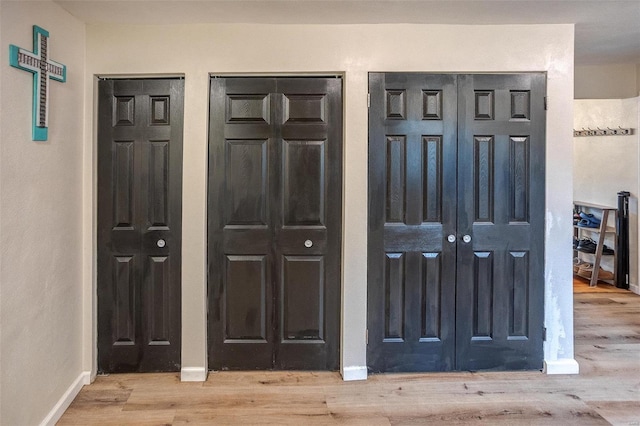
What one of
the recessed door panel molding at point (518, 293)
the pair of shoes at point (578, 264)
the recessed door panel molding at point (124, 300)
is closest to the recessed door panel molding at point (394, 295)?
the recessed door panel molding at point (518, 293)

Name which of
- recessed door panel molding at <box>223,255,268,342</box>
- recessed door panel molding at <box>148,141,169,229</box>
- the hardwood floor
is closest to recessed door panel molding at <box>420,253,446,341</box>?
the hardwood floor

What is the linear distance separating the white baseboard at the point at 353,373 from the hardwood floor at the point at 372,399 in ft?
0.13

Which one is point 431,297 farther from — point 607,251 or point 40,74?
point 607,251

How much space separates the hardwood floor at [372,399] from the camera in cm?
247

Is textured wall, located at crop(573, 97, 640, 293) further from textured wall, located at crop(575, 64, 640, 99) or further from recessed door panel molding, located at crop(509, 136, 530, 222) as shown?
recessed door panel molding, located at crop(509, 136, 530, 222)

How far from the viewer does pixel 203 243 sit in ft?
9.57

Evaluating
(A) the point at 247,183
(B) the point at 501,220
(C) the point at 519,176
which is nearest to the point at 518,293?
(B) the point at 501,220

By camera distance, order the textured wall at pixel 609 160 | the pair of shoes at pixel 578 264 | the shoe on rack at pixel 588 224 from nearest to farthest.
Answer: the textured wall at pixel 609 160 < the shoe on rack at pixel 588 224 < the pair of shoes at pixel 578 264

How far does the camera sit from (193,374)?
2.90 metres

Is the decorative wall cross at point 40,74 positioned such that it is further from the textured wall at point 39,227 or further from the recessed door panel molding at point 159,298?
the recessed door panel molding at point 159,298

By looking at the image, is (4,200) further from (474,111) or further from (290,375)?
(474,111)

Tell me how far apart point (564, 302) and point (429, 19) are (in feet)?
6.75

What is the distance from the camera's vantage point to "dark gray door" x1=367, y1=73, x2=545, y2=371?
9.57 feet

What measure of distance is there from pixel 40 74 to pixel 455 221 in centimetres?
254
